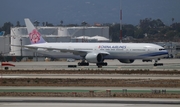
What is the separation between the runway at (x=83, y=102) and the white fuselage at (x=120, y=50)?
148ft

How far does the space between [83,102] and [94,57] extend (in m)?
46.4

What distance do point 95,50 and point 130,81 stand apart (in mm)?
34121

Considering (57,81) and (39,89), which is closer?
(39,89)

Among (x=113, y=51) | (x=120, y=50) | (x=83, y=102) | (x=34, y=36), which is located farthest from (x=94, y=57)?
(x=83, y=102)

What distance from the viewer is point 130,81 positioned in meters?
47.5

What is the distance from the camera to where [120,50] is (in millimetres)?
79938

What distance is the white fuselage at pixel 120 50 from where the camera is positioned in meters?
79.6

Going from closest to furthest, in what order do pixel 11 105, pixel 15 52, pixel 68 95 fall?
pixel 11 105, pixel 68 95, pixel 15 52

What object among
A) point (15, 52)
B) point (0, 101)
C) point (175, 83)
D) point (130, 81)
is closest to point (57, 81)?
point (130, 81)

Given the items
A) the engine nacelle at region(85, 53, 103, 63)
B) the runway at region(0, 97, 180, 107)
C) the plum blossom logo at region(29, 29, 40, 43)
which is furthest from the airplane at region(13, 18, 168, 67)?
the runway at region(0, 97, 180, 107)

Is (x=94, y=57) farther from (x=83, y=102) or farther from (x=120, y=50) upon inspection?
(x=83, y=102)

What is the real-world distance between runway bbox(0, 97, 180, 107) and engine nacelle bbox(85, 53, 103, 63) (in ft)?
146

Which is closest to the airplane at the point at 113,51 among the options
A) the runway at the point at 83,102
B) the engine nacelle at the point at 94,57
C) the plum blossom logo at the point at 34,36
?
the engine nacelle at the point at 94,57

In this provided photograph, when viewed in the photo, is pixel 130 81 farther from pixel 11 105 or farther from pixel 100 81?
pixel 11 105
